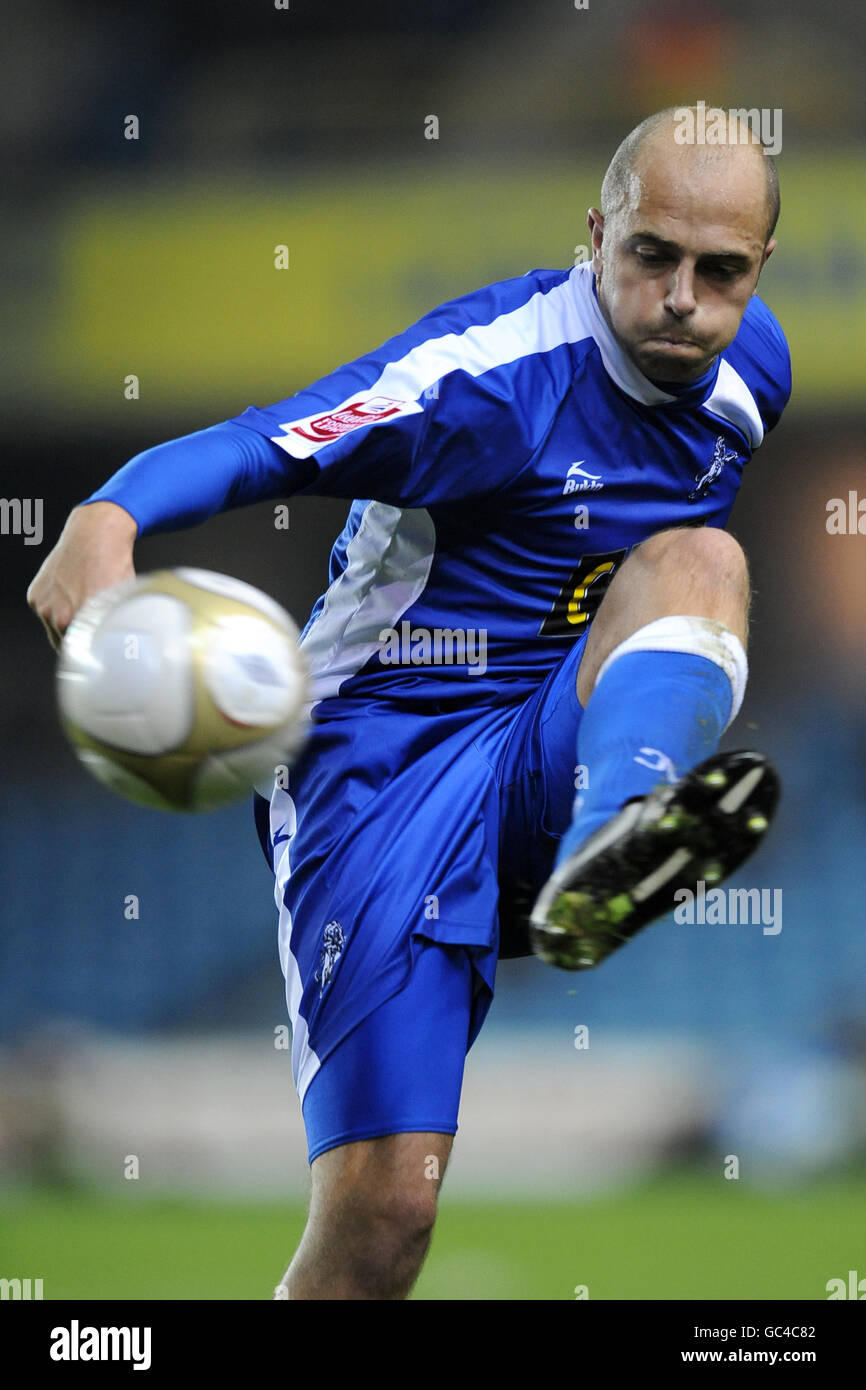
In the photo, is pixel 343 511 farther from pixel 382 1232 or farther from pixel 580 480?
pixel 382 1232

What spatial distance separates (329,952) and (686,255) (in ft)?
3.71

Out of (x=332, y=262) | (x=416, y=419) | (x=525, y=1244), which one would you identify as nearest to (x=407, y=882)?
→ (x=416, y=419)

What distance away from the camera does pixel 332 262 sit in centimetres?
745

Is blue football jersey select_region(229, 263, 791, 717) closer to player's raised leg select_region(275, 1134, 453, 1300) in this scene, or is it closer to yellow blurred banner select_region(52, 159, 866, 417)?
player's raised leg select_region(275, 1134, 453, 1300)

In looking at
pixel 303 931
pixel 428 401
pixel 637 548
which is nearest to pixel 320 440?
pixel 428 401

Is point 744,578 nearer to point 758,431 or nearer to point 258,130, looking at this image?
point 758,431

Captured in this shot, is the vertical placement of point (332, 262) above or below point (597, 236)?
above

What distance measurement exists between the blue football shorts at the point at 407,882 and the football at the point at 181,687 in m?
0.40

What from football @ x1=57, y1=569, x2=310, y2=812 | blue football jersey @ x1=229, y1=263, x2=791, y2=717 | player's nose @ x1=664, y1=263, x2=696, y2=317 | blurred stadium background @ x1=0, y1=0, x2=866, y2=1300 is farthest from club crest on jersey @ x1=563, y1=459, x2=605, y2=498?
blurred stadium background @ x1=0, y1=0, x2=866, y2=1300

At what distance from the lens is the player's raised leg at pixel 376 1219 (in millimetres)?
2342

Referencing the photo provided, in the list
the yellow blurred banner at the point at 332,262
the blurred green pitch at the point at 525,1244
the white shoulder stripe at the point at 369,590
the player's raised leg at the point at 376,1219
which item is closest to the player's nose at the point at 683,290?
the white shoulder stripe at the point at 369,590

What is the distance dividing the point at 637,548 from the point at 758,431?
20.7 inches

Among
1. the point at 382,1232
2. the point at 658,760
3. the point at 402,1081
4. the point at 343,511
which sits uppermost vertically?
the point at 343,511

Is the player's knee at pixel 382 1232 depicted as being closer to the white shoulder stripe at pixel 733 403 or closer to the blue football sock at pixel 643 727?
the blue football sock at pixel 643 727
